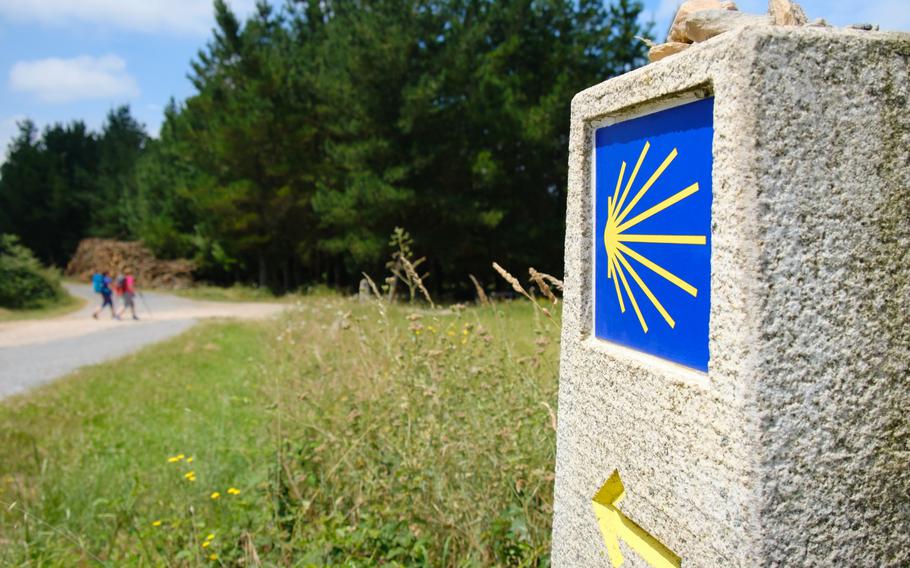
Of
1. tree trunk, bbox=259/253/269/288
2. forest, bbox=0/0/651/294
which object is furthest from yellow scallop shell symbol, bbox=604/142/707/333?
tree trunk, bbox=259/253/269/288

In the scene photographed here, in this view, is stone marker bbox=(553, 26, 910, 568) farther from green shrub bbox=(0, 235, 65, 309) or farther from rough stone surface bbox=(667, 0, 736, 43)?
green shrub bbox=(0, 235, 65, 309)

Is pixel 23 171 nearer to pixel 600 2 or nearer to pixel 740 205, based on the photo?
pixel 600 2

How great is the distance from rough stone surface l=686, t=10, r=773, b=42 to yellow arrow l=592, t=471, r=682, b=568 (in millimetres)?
1085

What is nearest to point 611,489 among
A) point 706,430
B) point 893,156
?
point 706,430

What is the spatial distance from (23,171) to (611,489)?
45.7 m

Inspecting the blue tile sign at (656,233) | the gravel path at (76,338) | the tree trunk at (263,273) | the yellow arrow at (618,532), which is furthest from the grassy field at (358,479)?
the tree trunk at (263,273)

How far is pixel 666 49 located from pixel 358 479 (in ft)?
7.12

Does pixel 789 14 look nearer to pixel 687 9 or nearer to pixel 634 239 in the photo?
pixel 687 9

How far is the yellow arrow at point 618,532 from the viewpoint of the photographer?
5.42 ft

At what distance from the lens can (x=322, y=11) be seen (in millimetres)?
27516

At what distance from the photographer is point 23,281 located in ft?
63.0

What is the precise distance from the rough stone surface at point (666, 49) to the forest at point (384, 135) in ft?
51.6

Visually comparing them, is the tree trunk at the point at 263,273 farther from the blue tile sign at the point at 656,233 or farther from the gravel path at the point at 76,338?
the blue tile sign at the point at 656,233

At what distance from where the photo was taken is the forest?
18375 mm
